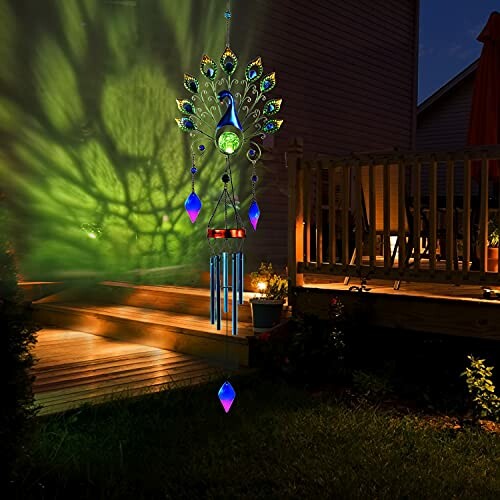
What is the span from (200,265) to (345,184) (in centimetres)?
440

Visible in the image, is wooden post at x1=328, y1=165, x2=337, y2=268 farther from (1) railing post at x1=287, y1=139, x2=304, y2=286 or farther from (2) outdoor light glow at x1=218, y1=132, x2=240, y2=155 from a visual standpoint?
(2) outdoor light glow at x1=218, y1=132, x2=240, y2=155

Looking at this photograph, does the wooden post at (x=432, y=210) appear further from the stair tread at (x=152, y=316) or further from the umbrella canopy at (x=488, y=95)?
Result: the stair tread at (x=152, y=316)

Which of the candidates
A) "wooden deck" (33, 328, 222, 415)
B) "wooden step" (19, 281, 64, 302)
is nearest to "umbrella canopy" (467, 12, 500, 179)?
"wooden deck" (33, 328, 222, 415)

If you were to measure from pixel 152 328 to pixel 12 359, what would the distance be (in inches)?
135

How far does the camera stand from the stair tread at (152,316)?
5.65 m

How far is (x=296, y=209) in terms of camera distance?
227 inches

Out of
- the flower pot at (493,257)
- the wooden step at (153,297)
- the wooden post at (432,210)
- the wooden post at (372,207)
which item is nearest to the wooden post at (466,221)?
the wooden post at (432,210)

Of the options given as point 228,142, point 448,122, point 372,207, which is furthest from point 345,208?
point 448,122

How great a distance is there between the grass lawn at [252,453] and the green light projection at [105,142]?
14.8 feet

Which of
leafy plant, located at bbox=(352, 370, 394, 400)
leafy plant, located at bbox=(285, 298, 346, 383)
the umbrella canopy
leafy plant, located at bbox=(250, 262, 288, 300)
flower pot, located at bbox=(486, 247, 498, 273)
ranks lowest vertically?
leafy plant, located at bbox=(352, 370, 394, 400)

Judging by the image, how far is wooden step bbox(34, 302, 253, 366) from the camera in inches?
212

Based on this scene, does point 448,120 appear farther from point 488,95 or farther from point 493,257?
point 493,257

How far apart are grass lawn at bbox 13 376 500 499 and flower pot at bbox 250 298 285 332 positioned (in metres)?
1.04

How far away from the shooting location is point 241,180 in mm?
9688
